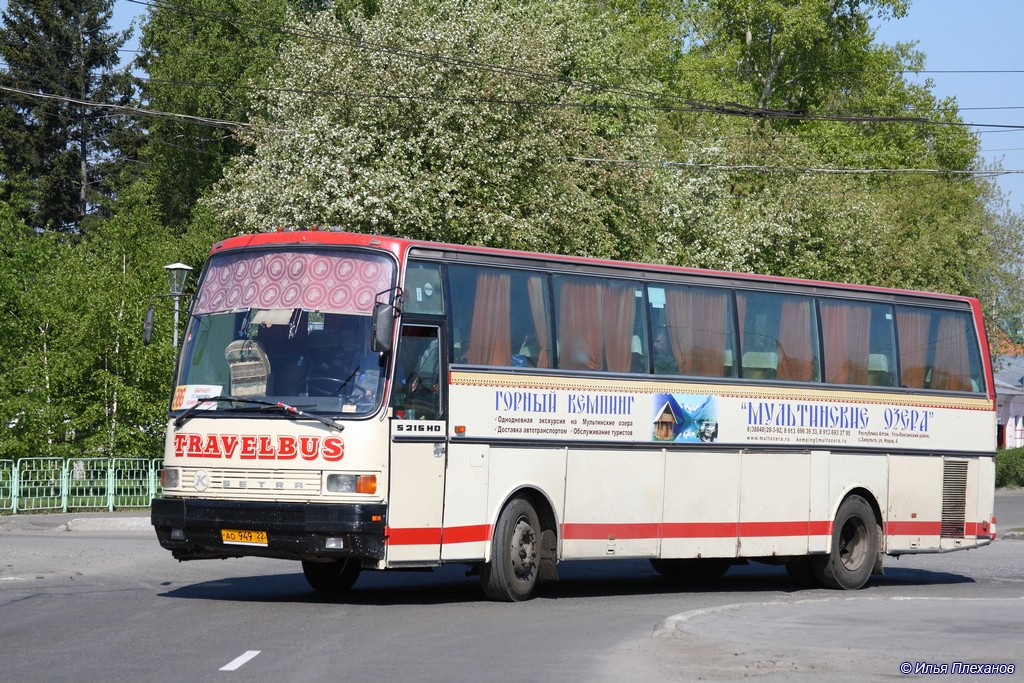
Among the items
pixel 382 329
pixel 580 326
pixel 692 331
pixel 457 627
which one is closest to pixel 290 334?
pixel 382 329

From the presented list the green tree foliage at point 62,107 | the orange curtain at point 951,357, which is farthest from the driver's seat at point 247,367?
the green tree foliage at point 62,107

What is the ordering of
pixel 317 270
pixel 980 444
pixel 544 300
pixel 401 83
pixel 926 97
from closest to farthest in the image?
1. pixel 317 270
2. pixel 544 300
3. pixel 980 444
4. pixel 401 83
5. pixel 926 97

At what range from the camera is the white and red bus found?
1405 centimetres

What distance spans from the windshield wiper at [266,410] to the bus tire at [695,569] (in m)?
7.18

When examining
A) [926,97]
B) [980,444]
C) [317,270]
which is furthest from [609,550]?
[926,97]

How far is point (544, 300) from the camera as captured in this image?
1602 centimetres

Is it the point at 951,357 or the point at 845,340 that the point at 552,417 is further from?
the point at 951,357

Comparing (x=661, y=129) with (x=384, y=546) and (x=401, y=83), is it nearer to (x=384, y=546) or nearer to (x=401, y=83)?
(x=401, y=83)

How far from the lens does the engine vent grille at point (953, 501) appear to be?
794 inches

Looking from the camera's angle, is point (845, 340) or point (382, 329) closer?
point (382, 329)

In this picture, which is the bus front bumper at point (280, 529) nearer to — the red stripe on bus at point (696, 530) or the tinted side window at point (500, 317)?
the tinted side window at point (500, 317)

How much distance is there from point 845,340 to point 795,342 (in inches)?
37.5

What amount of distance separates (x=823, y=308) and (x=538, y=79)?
18316mm

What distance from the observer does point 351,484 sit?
13.8 m
